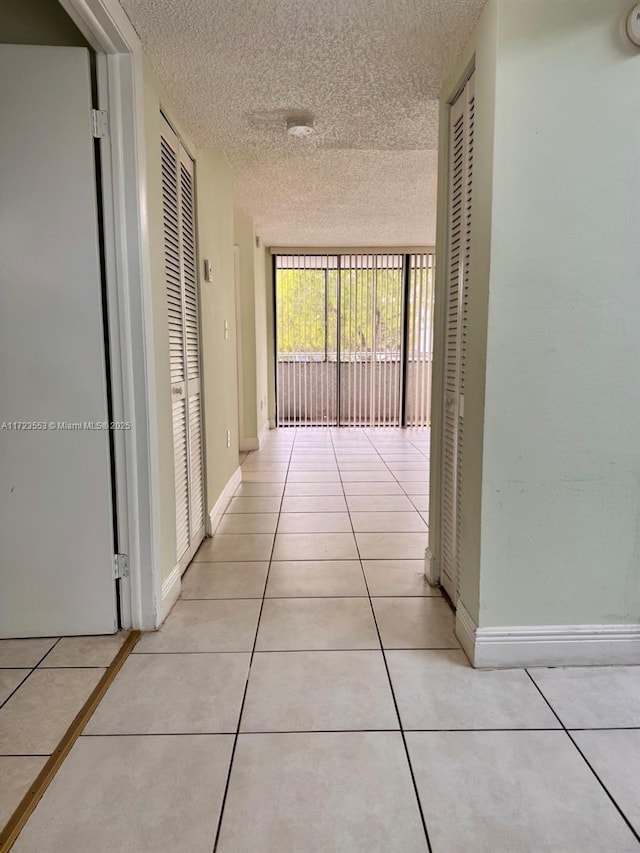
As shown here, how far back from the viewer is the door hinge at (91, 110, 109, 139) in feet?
5.76

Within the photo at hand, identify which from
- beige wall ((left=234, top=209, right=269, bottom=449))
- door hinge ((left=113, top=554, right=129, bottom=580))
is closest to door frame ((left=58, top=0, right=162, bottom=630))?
door hinge ((left=113, top=554, right=129, bottom=580))

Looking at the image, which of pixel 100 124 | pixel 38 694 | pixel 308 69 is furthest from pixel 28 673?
pixel 308 69

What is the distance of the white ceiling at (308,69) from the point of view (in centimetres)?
164

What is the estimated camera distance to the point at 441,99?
2.15m

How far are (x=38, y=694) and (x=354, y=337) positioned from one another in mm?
5862

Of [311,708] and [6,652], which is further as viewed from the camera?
[6,652]

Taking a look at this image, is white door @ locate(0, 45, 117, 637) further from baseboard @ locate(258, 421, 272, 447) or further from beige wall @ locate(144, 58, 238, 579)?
baseboard @ locate(258, 421, 272, 447)

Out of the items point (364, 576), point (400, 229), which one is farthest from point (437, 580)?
point (400, 229)

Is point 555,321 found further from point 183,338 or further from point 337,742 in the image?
point 183,338

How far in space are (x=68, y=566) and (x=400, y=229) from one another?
5.07 meters

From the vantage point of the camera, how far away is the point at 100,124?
1762 millimetres

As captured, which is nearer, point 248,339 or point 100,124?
point 100,124

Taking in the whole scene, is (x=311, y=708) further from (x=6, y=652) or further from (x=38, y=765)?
(x=6, y=652)

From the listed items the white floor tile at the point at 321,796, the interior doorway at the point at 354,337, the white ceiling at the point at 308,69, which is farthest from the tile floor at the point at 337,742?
the interior doorway at the point at 354,337
